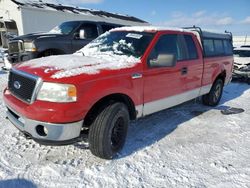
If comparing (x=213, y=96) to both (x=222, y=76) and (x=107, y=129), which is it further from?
(x=107, y=129)

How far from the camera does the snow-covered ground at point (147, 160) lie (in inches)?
122

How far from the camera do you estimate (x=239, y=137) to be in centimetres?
456

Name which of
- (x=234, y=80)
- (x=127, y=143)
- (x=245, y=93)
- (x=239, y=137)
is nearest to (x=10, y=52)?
(x=127, y=143)

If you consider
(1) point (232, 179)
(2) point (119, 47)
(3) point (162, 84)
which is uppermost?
(2) point (119, 47)

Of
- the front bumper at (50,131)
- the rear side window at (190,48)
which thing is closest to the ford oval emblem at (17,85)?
the front bumper at (50,131)

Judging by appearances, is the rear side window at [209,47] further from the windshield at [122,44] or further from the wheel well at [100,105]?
the wheel well at [100,105]

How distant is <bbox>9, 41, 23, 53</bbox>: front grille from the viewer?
23.8 ft

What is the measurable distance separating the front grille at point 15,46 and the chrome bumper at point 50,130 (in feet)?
15.5

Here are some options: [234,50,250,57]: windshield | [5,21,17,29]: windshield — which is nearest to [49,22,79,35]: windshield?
[234,50,250,57]: windshield

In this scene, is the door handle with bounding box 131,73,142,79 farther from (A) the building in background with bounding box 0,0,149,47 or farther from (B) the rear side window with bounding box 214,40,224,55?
(A) the building in background with bounding box 0,0,149,47

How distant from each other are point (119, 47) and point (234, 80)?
23.5 feet

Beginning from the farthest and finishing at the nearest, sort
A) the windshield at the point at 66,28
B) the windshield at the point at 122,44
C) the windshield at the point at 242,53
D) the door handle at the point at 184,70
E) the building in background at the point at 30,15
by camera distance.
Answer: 1. the building in background at the point at 30,15
2. the windshield at the point at 242,53
3. the windshield at the point at 66,28
4. the door handle at the point at 184,70
5. the windshield at the point at 122,44

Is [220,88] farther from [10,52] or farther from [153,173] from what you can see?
[10,52]

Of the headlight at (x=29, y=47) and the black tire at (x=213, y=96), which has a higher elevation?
the headlight at (x=29, y=47)
